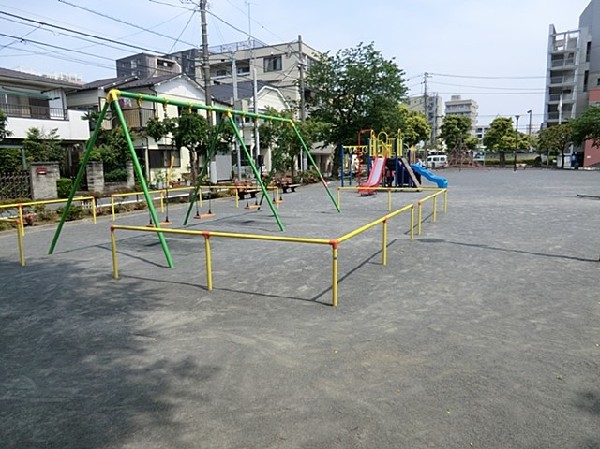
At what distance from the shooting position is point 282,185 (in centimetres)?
2294

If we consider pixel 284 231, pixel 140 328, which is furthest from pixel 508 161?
pixel 140 328

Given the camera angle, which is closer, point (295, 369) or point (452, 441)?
point (452, 441)

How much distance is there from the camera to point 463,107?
5084 inches

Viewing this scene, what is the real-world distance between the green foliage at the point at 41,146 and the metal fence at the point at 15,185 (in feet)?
11.7

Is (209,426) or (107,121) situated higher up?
(107,121)

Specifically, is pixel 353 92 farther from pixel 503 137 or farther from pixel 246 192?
pixel 503 137

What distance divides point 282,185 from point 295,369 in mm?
19369

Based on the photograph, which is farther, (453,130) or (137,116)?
(453,130)

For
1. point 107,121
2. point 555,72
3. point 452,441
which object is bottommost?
point 452,441

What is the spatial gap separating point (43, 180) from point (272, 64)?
126 feet

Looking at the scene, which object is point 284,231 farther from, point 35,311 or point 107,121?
point 107,121

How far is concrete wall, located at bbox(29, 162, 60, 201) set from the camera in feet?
61.5

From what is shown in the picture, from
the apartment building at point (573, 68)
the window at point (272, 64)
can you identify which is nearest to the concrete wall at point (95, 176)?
the window at point (272, 64)

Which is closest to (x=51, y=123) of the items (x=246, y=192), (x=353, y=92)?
(x=246, y=192)
